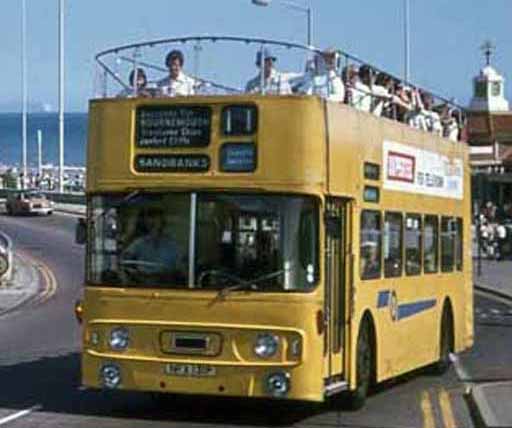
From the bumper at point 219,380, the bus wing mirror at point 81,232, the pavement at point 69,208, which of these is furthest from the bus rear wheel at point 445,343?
the pavement at point 69,208

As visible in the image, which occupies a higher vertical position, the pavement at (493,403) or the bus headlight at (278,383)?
the bus headlight at (278,383)

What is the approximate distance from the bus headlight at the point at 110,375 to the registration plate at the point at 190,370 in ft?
1.51

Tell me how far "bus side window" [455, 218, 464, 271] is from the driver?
633 centimetres

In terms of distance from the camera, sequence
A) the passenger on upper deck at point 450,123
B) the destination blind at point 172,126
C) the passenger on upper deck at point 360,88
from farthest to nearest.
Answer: the passenger on upper deck at point 450,123 < the passenger on upper deck at point 360,88 < the destination blind at point 172,126

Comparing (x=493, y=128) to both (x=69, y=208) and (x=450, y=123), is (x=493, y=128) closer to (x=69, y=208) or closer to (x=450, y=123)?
(x=69, y=208)

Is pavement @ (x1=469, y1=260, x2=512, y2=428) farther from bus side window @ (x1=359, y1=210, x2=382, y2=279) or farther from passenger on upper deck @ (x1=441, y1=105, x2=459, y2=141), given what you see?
passenger on upper deck @ (x1=441, y1=105, x2=459, y2=141)

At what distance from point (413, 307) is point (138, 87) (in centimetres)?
413

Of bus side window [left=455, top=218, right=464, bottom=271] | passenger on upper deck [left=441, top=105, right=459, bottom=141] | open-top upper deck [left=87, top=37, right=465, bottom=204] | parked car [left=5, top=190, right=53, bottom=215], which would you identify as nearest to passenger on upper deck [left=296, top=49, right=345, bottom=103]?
open-top upper deck [left=87, top=37, right=465, bottom=204]

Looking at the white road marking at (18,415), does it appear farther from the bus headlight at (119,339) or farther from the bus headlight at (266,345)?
the bus headlight at (266,345)

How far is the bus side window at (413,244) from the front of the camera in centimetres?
1638

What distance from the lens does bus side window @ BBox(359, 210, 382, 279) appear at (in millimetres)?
14579

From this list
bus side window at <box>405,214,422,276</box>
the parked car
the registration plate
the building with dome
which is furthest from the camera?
the parked car

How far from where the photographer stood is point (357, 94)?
14.9m

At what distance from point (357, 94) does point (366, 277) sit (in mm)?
1761
